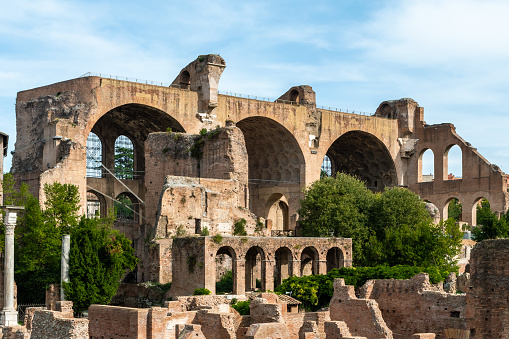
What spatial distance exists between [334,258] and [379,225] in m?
3.74

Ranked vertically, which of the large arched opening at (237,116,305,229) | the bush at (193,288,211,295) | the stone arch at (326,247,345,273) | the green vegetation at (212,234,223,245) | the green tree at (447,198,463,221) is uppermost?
the large arched opening at (237,116,305,229)

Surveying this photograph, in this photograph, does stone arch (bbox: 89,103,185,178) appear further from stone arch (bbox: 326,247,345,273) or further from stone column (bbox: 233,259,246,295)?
stone column (bbox: 233,259,246,295)

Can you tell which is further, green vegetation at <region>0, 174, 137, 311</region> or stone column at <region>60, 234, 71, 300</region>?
stone column at <region>60, 234, 71, 300</region>

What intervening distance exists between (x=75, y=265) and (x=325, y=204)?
13538 millimetres

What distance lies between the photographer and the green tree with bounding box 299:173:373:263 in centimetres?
3978

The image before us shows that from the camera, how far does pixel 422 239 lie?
3906cm

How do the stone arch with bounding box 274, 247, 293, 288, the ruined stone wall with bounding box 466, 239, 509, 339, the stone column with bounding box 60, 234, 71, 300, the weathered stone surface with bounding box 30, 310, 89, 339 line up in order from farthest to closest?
the stone arch with bounding box 274, 247, 293, 288
the stone column with bounding box 60, 234, 71, 300
the ruined stone wall with bounding box 466, 239, 509, 339
the weathered stone surface with bounding box 30, 310, 89, 339

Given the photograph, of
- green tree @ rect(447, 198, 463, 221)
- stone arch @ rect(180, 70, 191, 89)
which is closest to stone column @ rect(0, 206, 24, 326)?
stone arch @ rect(180, 70, 191, 89)

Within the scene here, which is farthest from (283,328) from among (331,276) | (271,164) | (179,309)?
(271,164)

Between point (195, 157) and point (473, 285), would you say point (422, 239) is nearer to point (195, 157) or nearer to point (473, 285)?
point (195, 157)

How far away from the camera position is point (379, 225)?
135ft

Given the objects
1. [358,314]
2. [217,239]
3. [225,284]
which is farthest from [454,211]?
[358,314]

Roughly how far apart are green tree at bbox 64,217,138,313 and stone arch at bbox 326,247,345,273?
9.45m

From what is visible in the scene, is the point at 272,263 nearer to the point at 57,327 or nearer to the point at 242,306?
the point at 242,306
